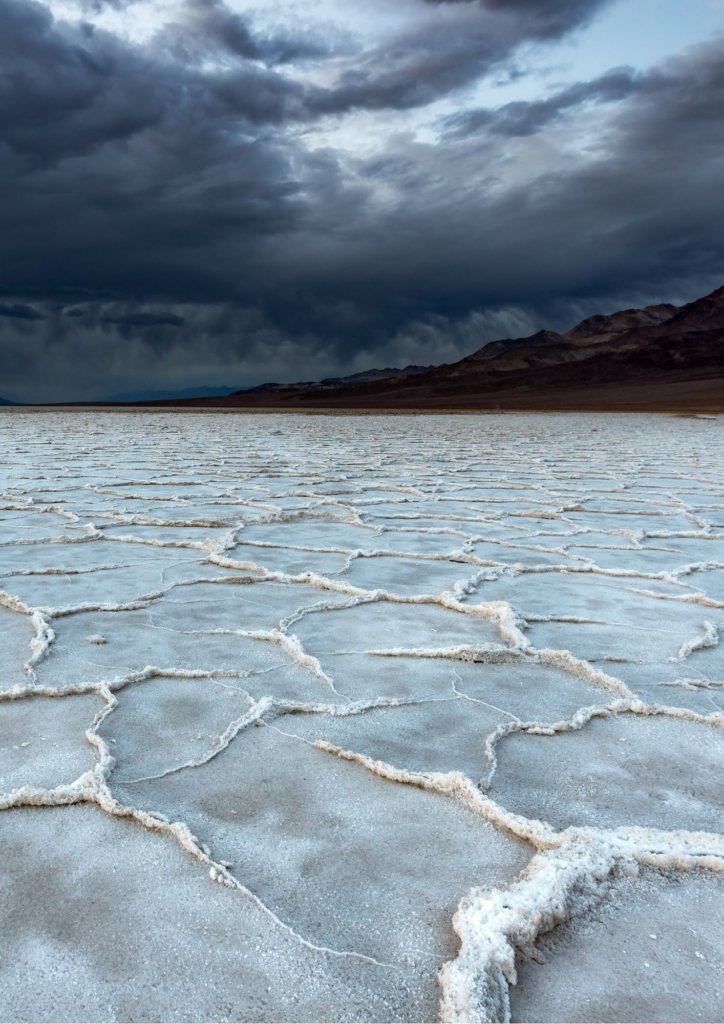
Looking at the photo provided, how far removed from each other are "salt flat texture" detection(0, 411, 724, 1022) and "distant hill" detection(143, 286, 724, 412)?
119ft

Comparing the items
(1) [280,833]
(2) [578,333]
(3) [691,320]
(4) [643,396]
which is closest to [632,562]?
(1) [280,833]

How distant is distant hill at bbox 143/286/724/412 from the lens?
47.3 metres

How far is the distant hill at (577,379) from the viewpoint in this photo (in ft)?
155

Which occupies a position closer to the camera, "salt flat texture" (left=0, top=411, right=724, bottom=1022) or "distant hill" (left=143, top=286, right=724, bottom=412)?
"salt flat texture" (left=0, top=411, right=724, bottom=1022)

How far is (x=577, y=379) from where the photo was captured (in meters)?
59.6

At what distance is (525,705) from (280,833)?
62cm

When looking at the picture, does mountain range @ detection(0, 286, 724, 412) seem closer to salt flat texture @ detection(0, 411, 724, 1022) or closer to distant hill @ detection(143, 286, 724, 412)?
distant hill @ detection(143, 286, 724, 412)

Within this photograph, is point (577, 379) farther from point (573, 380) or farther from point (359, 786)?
point (359, 786)

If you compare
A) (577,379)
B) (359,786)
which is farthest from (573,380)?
(359,786)

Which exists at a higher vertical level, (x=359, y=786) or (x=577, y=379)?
(x=359, y=786)

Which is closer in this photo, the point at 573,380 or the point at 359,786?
the point at 359,786

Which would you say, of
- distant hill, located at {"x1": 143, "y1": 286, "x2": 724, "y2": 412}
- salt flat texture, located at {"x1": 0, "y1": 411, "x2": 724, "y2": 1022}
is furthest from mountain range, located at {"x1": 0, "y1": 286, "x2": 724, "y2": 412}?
salt flat texture, located at {"x1": 0, "y1": 411, "x2": 724, "y2": 1022}

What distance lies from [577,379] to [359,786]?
6124 centimetres

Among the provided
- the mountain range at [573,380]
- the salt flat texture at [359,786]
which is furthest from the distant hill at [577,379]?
the salt flat texture at [359,786]
